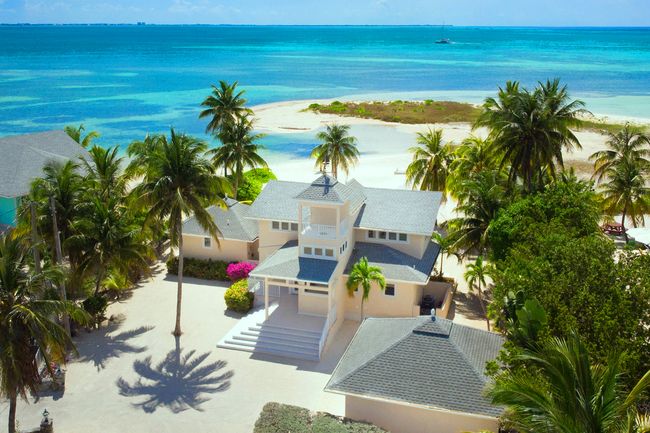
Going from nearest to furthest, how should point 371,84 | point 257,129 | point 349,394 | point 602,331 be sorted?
point 602,331 < point 349,394 < point 257,129 < point 371,84

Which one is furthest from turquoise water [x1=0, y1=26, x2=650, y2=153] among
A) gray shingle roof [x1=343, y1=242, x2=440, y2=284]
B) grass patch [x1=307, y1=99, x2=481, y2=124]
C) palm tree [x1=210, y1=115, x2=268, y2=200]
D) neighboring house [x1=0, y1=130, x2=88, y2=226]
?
gray shingle roof [x1=343, y1=242, x2=440, y2=284]

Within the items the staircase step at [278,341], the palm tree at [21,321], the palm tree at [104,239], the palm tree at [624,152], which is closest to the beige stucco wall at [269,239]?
the staircase step at [278,341]

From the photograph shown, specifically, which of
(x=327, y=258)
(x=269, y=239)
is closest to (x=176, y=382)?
(x=327, y=258)

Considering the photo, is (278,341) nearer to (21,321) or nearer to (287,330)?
(287,330)

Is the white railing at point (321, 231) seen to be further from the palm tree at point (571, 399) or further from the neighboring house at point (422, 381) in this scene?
the palm tree at point (571, 399)

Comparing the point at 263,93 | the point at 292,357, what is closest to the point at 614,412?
the point at 292,357

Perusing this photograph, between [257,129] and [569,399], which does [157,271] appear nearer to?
[569,399]

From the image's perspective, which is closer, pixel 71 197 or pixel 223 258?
pixel 71 197
